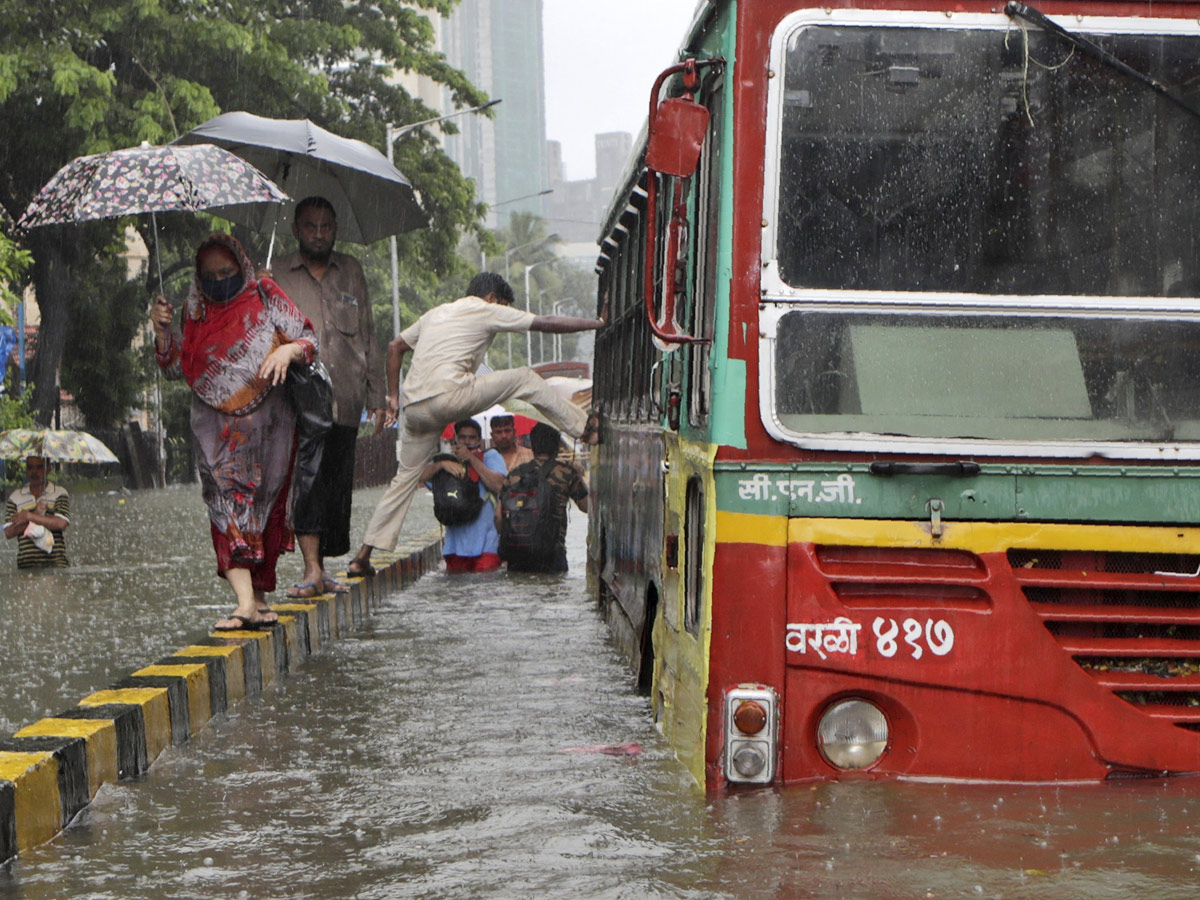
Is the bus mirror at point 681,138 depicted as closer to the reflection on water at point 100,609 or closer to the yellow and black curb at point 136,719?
the yellow and black curb at point 136,719

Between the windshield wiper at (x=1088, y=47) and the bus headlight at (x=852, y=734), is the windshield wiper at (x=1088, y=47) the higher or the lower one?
the higher one

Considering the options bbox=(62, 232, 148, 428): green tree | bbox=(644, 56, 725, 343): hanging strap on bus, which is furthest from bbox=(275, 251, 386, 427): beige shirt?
bbox=(62, 232, 148, 428): green tree

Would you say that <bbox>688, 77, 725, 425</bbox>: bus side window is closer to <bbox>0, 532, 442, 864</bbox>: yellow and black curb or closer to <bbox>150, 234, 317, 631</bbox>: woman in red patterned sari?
<bbox>0, 532, 442, 864</bbox>: yellow and black curb

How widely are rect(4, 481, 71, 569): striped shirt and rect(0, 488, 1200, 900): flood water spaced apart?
199 inches

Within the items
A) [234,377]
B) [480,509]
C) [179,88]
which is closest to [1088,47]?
[234,377]

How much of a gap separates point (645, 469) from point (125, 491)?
26.6 meters

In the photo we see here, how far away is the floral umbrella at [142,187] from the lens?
7.85 metres

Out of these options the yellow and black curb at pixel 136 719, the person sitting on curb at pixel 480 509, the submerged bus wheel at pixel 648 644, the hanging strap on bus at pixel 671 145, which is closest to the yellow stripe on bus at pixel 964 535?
the hanging strap on bus at pixel 671 145

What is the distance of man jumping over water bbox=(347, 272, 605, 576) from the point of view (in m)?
10.1

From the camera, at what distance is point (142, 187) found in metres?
7.94

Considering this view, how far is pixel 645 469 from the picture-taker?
6715mm

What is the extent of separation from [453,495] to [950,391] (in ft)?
27.0

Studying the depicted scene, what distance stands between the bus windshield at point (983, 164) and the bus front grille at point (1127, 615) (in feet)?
2.39

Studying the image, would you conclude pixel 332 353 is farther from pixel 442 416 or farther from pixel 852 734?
pixel 852 734
